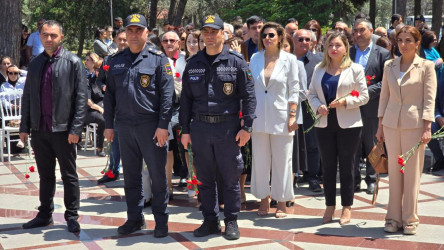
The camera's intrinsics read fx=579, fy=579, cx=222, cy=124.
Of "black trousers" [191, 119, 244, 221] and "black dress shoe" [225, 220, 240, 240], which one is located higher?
"black trousers" [191, 119, 244, 221]

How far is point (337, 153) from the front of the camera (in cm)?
574

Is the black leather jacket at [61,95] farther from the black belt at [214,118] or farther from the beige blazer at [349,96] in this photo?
the beige blazer at [349,96]

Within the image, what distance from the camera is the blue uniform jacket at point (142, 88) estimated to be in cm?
513

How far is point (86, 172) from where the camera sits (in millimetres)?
8586

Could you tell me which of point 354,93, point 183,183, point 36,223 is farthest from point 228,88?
point 183,183

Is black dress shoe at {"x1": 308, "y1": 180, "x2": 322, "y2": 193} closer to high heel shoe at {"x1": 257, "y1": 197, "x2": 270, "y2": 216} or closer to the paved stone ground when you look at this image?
the paved stone ground

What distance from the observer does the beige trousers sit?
5.20 metres

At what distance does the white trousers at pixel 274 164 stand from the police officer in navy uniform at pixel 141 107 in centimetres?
111

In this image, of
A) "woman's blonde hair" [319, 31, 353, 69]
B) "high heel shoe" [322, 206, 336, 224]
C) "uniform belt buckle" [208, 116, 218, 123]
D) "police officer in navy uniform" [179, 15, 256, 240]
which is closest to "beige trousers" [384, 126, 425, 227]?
"high heel shoe" [322, 206, 336, 224]

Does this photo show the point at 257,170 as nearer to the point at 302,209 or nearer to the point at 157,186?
the point at 302,209

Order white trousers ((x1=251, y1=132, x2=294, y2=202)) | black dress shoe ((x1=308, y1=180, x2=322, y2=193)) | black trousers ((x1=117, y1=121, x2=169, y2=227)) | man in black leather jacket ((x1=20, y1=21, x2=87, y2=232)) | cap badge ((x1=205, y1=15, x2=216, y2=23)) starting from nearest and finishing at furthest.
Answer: cap badge ((x1=205, y1=15, x2=216, y2=23))
black trousers ((x1=117, y1=121, x2=169, y2=227))
man in black leather jacket ((x1=20, y1=21, x2=87, y2=232))
white trousers ((x1=251, y1=132, x2=294, y2=202))
black dress shoe ((x1=308, y1=180, x2=322, y2=193))

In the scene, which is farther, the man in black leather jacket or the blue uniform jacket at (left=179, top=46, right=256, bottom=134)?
the man in black leather jacket

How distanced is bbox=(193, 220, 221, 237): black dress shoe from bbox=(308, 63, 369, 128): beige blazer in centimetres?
141

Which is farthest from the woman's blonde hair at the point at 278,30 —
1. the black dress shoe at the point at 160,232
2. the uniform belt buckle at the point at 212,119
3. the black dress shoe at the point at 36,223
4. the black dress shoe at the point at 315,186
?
the black dress shoe at the point at 36,223
